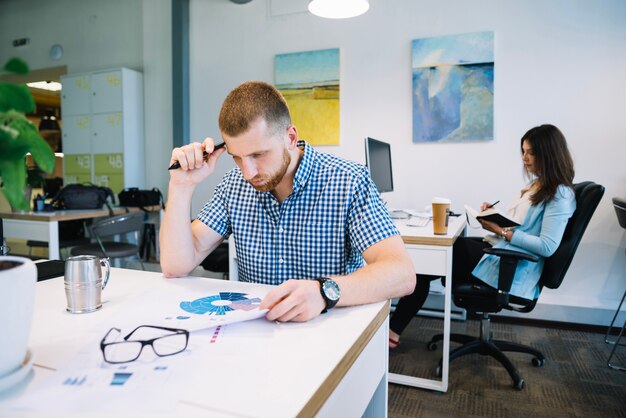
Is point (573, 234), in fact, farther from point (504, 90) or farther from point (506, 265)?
point (504, 90)

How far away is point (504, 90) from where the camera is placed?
318 cm

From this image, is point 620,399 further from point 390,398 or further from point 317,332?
point 317,332

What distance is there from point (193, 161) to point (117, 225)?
97.9 inches

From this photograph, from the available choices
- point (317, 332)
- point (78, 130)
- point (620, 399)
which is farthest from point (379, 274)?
point (78, 130)

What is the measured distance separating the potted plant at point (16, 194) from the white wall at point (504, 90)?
3.15 metres

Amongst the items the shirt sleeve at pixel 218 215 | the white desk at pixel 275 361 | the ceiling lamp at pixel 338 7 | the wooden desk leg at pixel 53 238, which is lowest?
the wooden desk leg at pixel 53 238

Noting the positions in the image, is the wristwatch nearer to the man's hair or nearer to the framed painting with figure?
the man's hair

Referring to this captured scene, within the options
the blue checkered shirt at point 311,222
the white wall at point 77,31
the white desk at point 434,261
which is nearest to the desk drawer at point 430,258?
the white desk at point 434,261

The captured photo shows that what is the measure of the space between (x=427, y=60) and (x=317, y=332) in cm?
302

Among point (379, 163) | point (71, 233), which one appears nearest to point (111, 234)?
point (71, 233)

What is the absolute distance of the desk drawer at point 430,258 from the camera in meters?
2.09

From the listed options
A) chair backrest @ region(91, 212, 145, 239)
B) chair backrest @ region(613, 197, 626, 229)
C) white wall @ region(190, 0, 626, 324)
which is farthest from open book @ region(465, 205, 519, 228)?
chair backrest @ region(91, 212, 145, 239)

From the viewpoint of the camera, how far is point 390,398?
213cm

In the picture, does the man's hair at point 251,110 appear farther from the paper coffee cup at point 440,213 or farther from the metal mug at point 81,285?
the paper coffee cup at point 440,213
